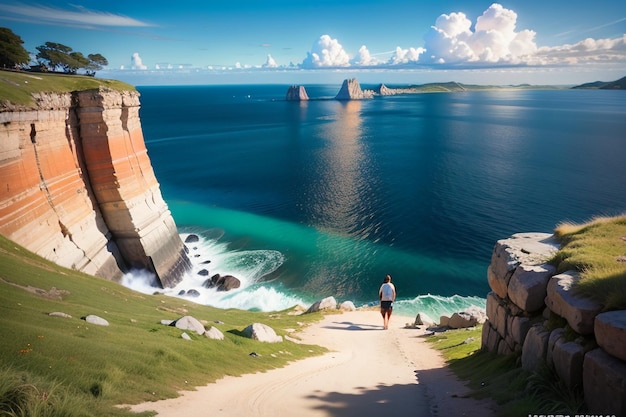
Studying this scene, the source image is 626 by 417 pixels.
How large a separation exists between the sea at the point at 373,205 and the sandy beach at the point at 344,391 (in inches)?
780

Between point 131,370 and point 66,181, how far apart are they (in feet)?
94.7

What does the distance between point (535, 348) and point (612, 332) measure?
3004 millimetres

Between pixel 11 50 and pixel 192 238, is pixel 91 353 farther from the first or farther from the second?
pixel 11 50

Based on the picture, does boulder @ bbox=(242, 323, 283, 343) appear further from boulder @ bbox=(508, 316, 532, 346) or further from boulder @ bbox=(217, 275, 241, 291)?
boulder @ bbox=(217, 275, 241, 291)

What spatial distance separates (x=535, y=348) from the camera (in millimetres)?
10867

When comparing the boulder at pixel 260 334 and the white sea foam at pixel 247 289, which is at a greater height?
the boulder at pixel 260 334

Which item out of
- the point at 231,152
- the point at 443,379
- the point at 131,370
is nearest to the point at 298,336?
the point at 443,379

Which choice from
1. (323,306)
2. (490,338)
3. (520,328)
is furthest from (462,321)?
(520,328)

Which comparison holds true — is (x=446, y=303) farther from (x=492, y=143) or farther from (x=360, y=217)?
(x=492, y=143)

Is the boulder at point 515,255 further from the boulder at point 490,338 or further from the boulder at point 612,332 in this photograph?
the boulder at point 612,332

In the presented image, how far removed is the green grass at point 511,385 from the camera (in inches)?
346

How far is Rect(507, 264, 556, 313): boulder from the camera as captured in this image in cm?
1188

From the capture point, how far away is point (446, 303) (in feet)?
122

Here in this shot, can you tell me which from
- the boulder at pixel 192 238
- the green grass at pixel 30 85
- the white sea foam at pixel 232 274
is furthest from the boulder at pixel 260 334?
the boulder at pixel 192 238
